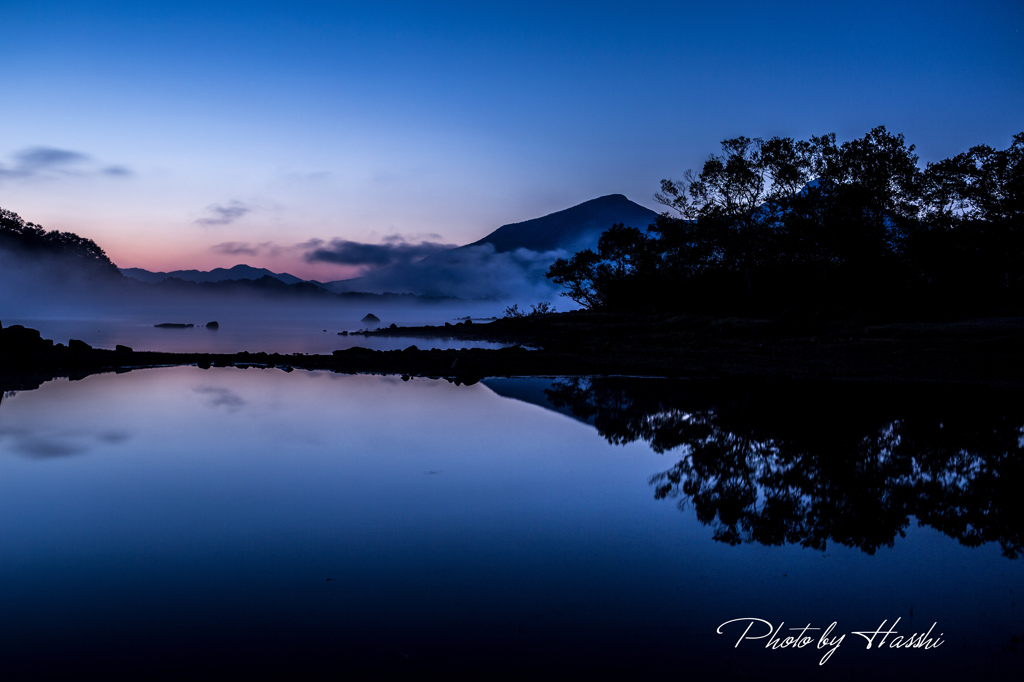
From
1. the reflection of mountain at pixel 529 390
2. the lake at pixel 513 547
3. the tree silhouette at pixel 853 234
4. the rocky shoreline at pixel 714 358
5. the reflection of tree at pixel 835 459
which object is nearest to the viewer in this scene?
the lake at pixel 513 547

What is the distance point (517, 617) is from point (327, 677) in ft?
4.36

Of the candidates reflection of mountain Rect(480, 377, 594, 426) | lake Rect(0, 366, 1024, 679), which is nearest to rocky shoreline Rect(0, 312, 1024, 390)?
reflection of mountain Rect(480, 377, 594, 426)

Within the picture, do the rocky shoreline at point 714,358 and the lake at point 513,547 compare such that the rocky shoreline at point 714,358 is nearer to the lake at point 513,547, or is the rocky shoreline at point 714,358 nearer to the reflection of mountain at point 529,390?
the reflection of mountain at point 529,390

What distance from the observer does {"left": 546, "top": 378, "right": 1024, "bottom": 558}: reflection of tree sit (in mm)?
6555

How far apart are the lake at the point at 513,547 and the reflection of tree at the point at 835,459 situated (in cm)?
5

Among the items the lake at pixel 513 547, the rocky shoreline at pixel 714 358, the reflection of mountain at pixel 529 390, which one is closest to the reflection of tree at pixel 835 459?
the lake at pixel 513 547

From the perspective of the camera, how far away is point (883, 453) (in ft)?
30.8

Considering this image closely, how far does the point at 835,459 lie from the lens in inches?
357

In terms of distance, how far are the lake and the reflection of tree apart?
5 cm

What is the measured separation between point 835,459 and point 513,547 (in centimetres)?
553

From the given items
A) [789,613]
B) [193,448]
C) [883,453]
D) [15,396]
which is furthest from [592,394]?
[15,396]

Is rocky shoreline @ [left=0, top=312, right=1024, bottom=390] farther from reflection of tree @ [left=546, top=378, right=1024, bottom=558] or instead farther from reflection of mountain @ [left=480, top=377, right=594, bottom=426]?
reflection of tree @ [left=546, top=378, right=1024, bottom=558]

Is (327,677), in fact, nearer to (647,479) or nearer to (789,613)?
(789,613)

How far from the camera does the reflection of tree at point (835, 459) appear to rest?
6555mm
